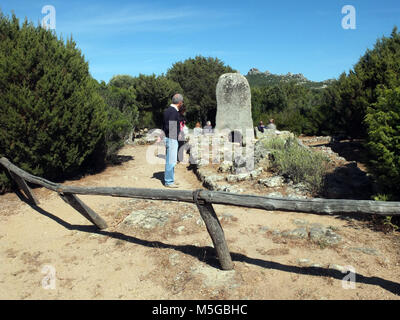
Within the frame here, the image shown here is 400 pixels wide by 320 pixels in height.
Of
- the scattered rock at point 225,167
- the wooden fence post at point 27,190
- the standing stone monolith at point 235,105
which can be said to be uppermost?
the standing stone monolith at point 235,105

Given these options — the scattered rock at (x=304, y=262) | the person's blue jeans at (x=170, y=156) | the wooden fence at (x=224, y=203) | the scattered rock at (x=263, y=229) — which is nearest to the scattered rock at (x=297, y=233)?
the scattered rock at (x=263, y=229)

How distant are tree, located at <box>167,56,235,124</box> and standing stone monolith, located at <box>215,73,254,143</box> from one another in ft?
27.2

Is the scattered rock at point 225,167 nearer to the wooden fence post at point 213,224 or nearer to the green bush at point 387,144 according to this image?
the green bush at point 387,144

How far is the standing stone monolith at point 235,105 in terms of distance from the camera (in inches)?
505

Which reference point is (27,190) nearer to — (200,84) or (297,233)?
(297,233)

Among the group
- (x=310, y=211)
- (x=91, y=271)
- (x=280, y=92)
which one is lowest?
(x=91, y=271)

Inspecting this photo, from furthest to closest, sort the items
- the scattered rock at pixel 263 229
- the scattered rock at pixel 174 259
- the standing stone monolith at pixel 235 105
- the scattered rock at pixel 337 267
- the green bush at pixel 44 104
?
1. the standing stone monolith at pixel 235 105
2. the green bush at pixel 44 104
3. the scattered rock at pixel 263 229
4. the scattered rock at pixel 174 259
5. the scattered rock at pixel 337 267

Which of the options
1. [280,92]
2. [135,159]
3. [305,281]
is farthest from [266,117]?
[305,281]

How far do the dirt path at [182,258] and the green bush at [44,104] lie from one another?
147cm

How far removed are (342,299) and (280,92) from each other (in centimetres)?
2633

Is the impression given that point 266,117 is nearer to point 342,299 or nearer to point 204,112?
point 204,112

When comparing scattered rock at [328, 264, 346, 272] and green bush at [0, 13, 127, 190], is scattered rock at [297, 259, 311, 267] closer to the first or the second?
scattered rock at [328, 264, 346, 272]

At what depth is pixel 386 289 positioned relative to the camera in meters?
2.88

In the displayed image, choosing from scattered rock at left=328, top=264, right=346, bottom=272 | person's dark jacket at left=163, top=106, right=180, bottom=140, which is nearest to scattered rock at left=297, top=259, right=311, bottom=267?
scattered rock at left=328, top=264, right=346, bottom=272
